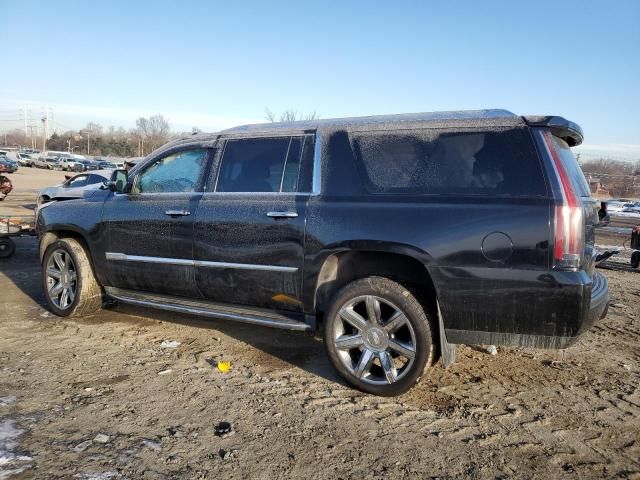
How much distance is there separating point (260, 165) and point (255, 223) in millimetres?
545

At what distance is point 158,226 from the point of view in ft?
15.3

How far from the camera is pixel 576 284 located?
10.1 ft

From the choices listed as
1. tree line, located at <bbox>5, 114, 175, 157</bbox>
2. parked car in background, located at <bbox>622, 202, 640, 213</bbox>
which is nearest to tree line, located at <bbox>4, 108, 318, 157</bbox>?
tree line, located at <bbox>5, 114, 175, 157</bbox>

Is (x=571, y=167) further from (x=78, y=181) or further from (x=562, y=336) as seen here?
(x=78, y=181)

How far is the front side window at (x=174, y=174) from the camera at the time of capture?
15.3 ft

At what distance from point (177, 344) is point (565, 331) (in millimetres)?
3251

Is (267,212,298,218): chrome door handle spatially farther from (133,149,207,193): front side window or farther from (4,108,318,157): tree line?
(4,108,318,157): tree line

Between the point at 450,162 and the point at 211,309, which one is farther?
the point at 211,309

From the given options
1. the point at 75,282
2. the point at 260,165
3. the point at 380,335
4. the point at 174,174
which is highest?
the point at 260,165

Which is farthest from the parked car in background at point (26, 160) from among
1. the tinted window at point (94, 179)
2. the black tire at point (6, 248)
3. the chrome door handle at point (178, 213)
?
the chrome door handle at point (178, 213)

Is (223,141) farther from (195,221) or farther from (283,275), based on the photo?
(283,275)

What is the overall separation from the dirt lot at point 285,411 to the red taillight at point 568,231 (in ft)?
3.53

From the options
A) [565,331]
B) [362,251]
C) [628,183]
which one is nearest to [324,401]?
[362,251]

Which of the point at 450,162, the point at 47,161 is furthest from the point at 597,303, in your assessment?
the point at 47,161
